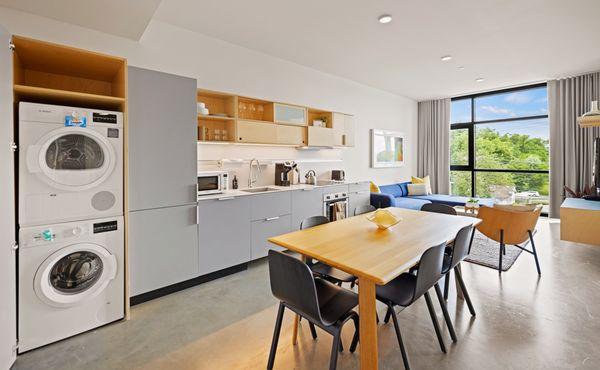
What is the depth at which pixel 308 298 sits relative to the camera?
1.44 metres

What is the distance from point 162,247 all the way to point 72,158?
1.02 metres

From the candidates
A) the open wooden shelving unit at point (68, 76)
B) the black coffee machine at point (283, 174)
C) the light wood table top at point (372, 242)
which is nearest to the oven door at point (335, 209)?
the black coffee machine at point (283, 174)

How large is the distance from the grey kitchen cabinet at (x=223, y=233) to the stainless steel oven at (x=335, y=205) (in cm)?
138

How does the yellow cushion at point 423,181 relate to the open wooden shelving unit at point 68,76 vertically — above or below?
below

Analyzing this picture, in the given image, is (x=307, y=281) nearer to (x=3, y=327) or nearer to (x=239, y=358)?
(x=239, y=358)

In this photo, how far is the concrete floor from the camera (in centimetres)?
181

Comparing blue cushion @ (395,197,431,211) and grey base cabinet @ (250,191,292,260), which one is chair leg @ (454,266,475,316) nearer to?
grey base cabinet @ (250,191,292,260)

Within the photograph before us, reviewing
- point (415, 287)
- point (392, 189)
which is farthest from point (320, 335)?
point (392, 189)

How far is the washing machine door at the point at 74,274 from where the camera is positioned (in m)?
1.95

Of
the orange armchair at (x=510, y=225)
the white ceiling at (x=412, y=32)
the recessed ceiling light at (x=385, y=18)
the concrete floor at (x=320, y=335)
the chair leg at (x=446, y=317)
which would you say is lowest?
the concrete floor at (x=320, y=335)

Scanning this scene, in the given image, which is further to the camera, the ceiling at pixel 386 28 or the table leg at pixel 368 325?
the ceiling at pixel 386 28

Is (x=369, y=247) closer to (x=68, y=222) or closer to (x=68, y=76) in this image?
(x=68, y=222)

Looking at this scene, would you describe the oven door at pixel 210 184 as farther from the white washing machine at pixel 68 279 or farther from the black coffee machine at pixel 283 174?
the black coffee machine at pixel 283 174

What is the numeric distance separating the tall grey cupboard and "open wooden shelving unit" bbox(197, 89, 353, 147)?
58cm
